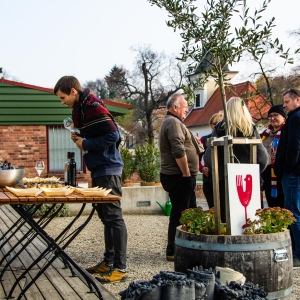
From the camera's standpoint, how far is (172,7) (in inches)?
185

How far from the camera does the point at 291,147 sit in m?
5.91

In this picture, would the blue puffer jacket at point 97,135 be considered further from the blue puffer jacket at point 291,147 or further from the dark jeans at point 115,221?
the blue puffer jacket at point 291,147

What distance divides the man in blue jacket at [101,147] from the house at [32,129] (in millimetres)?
7939

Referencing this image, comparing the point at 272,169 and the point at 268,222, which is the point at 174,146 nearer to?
the point at 272,169

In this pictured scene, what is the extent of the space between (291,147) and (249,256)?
7.59ft

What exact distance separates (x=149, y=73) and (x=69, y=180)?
47039mm

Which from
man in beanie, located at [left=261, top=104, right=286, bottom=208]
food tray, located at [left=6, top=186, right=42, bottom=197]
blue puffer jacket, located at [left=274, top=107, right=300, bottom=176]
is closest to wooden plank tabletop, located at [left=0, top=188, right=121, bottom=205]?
food tray, located at [left=6, top=186, right=42, bottom=197]

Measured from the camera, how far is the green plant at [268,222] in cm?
415

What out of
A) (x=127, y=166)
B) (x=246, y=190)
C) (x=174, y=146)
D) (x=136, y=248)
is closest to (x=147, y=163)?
(x=127, y=166)

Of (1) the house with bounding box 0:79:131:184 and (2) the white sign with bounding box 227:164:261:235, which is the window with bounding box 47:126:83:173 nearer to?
(1) the house with bounding box 0:79:131:184

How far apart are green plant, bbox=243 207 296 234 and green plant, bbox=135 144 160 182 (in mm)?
8802

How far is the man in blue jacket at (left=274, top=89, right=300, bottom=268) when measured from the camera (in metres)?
5.90

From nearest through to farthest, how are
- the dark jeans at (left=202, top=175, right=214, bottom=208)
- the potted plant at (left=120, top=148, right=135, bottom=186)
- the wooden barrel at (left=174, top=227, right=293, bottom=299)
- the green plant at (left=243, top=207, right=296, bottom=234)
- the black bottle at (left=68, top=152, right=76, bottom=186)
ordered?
the wooden barrel at (left=174, top=227, right=293, bottom=299), the green plant at (left=243, top=207, right=296, bottom=234), the black bottle at (left=68, top=152, right=76, bottom=186), the dark jeans at (left=202, top=175, right=214, bottom=208), the potted plant at (left=120, top=148, right=135, bottom=186)

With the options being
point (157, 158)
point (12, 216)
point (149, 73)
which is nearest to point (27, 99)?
point (157, 158)
